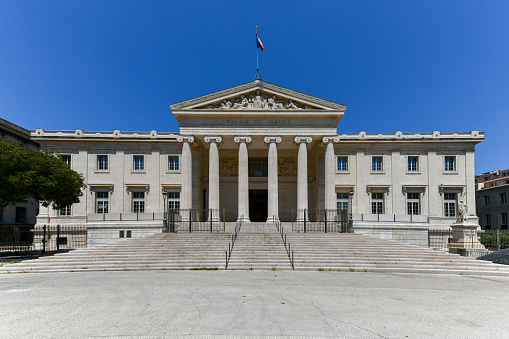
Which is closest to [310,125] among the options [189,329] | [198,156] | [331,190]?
[331,190]

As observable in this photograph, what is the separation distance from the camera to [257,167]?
38500 millimetres

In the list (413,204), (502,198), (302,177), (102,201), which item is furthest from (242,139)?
(502,198)

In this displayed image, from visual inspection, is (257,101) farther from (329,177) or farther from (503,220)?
(503,220)

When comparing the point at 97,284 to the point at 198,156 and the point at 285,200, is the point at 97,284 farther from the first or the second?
the point at 285,200

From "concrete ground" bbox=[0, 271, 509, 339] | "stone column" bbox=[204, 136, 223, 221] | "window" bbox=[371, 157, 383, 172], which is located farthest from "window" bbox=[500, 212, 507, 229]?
"concrete ground" bbox=[0, 271, 509, 339]

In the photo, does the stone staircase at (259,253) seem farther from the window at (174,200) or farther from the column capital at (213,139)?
the window at (174,200)

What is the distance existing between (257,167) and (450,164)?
20290 mm

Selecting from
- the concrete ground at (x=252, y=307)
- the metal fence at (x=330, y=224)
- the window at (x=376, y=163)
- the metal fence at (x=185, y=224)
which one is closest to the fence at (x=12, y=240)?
the metal fence at (x=185, y=224)

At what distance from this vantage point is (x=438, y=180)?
37438 mm

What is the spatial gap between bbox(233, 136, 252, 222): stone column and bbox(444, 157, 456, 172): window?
21555 mm

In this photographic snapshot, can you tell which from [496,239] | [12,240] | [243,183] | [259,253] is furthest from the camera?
[12,240]

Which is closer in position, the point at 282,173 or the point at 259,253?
the point at 259,253

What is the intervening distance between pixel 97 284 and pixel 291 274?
25.2ft

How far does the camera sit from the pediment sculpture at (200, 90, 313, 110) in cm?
3183
